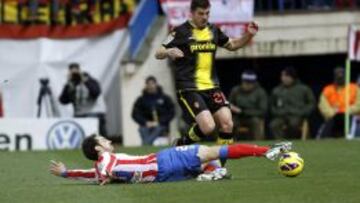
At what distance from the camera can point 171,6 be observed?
80.2ft

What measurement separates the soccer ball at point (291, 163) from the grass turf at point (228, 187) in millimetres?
98

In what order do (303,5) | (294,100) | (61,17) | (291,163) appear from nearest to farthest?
(291,163), (294,100), (61,17), (303,5)

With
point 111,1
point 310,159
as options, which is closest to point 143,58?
point 111,1

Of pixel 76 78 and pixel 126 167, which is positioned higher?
pixel 126 167

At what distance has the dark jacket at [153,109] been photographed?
2381cm

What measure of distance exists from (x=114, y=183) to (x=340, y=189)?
103 inches

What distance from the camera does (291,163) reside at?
12586 millimetres

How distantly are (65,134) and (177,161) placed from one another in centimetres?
1016

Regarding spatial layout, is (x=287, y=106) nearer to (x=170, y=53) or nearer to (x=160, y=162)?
(x=170, y=53)

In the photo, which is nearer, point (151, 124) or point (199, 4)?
point (199, 4)

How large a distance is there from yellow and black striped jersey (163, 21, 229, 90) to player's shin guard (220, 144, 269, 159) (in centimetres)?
174

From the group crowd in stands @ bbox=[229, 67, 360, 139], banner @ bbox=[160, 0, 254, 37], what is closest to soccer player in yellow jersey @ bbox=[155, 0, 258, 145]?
crowd in stands @ bbox=[229, 67, 360, 139]

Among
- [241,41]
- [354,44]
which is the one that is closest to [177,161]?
[241,41]

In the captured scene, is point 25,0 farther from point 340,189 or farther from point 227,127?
point 340,189
